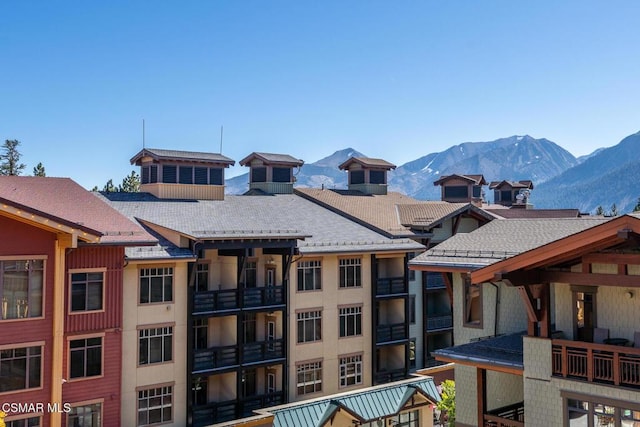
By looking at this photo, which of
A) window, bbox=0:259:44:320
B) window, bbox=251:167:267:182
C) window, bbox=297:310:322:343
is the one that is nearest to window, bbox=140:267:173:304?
window, bbox=0:259:44:320

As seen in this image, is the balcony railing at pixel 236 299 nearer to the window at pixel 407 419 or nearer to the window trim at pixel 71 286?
the window trim at pixel 71 286

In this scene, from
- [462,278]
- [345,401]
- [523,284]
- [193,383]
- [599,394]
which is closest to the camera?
[599,394]

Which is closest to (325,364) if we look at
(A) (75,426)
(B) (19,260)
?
(A) (75,426)

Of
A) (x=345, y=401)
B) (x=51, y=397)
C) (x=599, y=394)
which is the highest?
(x=599, y=394)

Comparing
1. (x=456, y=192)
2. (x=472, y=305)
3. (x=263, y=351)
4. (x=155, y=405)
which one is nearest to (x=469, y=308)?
(x=472, y=305)

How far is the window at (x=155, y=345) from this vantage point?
1029 inches

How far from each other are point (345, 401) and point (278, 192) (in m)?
14.9

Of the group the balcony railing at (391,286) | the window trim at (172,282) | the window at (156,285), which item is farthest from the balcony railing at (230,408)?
the balcony railing at (391,286)

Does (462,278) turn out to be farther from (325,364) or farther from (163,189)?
(163,189)

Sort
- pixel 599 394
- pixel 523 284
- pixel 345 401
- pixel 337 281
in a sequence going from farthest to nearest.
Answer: pixel 337 281 → pixel 345 401 → pixel 523 284 → pixel 599 394

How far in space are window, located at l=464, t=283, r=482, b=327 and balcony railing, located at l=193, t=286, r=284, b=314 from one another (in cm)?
1192

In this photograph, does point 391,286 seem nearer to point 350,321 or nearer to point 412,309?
point 350,321

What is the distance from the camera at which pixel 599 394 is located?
14.3m

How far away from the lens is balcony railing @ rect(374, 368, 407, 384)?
33.5 meters
